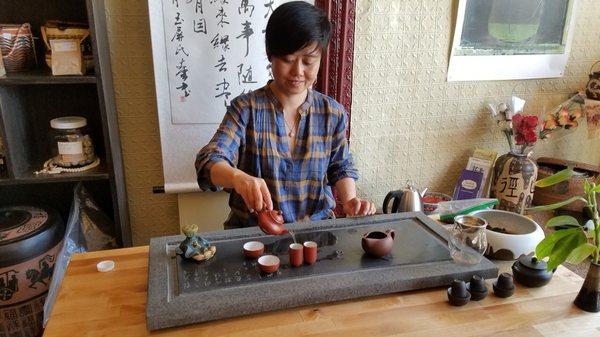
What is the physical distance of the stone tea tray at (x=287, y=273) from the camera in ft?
3.01

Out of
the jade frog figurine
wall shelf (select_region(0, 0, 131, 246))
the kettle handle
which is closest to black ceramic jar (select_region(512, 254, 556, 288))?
the kettle handle

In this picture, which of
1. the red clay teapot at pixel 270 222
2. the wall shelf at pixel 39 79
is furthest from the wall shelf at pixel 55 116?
the red clay teapot at pixel 270 222

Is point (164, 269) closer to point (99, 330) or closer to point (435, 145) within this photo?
point (99, 330)

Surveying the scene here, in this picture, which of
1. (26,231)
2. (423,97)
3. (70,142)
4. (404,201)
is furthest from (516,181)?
(26,231)

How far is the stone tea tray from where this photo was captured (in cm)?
92

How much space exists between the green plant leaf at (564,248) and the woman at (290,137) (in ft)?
1.80

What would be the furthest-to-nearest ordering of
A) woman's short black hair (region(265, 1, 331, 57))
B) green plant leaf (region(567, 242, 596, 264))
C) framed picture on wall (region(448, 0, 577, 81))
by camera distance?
1. framed picture on wall (region(448, 0, 577, 81))
2. woman's short black hair (region(265, 1, 331, 57))
3. green plant leaf (region(567, 242, 596, 264))

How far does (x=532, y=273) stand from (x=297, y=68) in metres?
0.84

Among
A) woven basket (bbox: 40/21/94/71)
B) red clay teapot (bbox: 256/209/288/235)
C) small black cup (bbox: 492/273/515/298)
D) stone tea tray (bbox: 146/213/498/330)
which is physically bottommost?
small black cup (bbox: 492/273/515/298)

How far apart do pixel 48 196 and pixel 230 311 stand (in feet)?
4.68

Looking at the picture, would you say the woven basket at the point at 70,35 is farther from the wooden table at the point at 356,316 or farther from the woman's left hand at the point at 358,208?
the woman's left hand at the point at 358,208

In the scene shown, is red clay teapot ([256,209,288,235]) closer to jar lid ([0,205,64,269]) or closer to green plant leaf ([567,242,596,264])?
green plant leaf ([567,242,596,264])

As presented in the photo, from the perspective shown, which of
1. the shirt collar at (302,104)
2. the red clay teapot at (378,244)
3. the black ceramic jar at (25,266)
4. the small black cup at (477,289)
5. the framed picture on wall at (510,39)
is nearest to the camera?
the small black cup at (477,289)

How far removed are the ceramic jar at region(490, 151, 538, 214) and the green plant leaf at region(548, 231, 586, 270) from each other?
1.14 m
